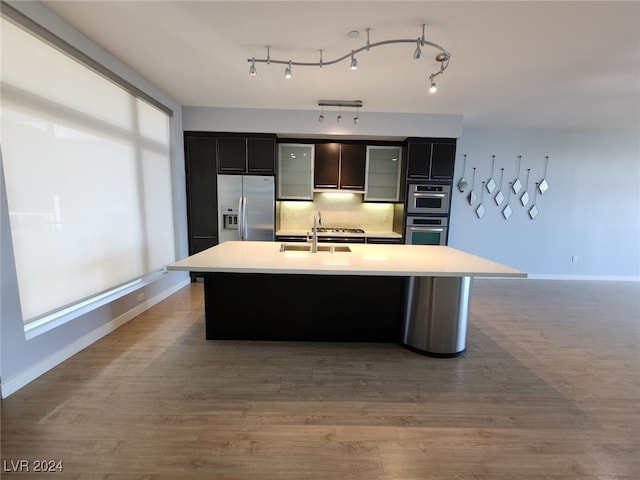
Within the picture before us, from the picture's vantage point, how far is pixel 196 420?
1.72 m

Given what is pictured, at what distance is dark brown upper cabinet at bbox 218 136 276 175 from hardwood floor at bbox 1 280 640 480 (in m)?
2.50

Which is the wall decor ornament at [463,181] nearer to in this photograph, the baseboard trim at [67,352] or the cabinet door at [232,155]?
the cabinet door at [232,155]

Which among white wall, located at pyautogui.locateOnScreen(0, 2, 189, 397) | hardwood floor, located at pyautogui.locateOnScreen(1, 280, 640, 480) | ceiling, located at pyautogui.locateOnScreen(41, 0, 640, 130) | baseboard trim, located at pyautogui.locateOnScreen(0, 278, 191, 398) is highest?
ceiling, located at pyautogui.locateOnScreen(41, 0, 640, 130)

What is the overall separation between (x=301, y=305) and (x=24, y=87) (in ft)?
8.64

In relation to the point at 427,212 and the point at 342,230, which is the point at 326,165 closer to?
the point at 342,230

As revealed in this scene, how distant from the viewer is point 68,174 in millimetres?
2391

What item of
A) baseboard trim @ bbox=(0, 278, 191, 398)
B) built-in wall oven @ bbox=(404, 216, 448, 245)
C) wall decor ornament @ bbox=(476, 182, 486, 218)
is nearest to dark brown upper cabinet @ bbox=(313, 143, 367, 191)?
built-in wall oven @ bbox=(404, 216, 448, 245)

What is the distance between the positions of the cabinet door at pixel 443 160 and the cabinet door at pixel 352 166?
1.06m

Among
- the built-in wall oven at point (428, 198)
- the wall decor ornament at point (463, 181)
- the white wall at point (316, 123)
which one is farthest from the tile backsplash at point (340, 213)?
the wall decor ornament at point (463, 181)

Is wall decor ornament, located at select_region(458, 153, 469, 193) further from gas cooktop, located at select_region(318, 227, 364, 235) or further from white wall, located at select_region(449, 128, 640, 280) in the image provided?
gas cooktop, located at select_region(318, 227, 364, 235)

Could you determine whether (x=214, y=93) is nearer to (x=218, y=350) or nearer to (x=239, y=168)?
(x=239, y=168)

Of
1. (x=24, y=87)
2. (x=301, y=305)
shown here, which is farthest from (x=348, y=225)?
(x=24, y=87)

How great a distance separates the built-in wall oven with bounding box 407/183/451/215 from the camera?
4.45m

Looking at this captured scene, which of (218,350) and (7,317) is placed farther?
(218,350)
